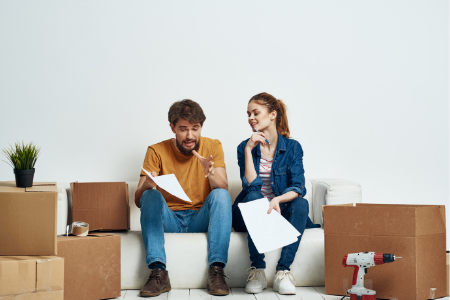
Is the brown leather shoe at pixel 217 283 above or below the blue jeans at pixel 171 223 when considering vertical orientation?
below

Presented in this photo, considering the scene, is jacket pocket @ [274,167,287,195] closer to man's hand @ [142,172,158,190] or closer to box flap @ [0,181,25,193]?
man's hand @ [142,172,158,190]

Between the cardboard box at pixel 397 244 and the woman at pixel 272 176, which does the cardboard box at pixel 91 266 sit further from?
the cardboard box at pixel 397 244

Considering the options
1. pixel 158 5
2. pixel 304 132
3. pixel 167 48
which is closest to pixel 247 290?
pixel 304 132

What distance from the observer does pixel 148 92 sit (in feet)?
9.36

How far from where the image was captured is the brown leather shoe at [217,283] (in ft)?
6.19

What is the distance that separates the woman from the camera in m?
1.99

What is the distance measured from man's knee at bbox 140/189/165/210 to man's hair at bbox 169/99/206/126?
0.41 m

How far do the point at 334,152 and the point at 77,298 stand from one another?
6.28 feet

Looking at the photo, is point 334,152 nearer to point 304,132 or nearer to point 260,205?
point 304,132

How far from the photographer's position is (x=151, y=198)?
6.71 feet

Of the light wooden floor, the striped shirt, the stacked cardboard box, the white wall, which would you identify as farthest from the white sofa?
the white wall

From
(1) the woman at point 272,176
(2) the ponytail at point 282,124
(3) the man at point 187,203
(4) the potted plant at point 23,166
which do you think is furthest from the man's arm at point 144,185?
(2) the ponytail at point 282,124

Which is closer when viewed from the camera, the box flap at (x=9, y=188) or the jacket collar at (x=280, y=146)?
the box flap at (x=9, y=188)

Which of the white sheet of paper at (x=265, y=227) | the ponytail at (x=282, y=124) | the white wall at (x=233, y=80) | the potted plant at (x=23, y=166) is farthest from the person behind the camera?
the white wall at (x=233, y=80)
